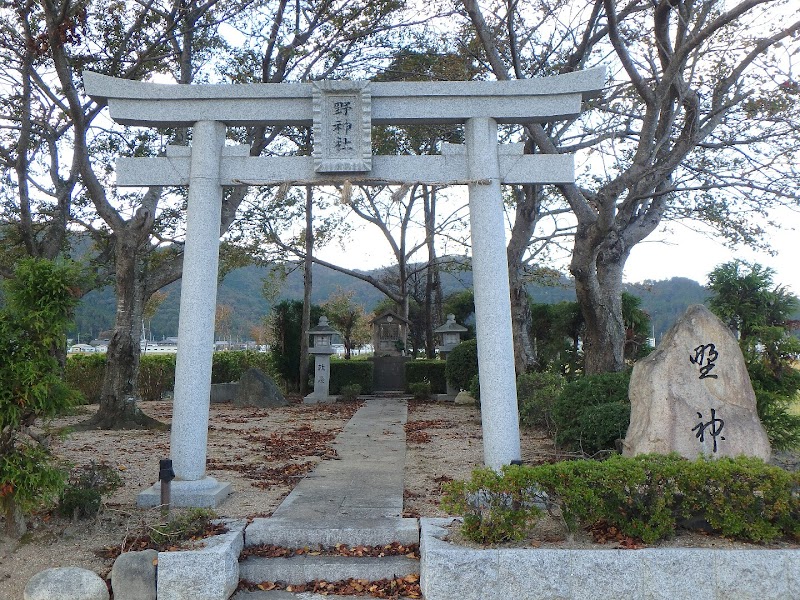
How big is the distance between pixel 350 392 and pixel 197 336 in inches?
496

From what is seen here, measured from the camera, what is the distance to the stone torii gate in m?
5.95

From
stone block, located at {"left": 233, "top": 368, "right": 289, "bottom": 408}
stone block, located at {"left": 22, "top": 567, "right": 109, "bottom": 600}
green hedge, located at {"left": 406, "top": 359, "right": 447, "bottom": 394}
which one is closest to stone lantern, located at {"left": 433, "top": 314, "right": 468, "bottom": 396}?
green hedge, located at {"left": 406, "top": 359, "right": 447, "bottom": 394}

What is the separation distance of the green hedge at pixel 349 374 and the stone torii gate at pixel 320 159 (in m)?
13.5

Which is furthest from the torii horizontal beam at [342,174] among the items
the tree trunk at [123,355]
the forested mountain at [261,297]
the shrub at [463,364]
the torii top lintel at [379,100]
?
the forested mountain at [261,297]

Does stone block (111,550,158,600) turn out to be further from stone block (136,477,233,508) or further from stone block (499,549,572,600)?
stone block (499,549,572,600)

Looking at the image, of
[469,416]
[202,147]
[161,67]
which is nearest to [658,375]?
[202,147]

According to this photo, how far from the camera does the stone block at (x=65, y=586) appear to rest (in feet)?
13.4

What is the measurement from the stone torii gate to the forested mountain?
22.7 meters

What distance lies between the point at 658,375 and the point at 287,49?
28.1 feet

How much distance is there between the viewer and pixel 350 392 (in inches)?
722

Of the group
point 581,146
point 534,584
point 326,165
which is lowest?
point 534,584

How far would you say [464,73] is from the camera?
12219 millimetres

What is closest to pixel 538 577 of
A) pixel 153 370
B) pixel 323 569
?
pixel 323 569

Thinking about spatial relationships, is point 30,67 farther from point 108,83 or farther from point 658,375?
point 658,375
